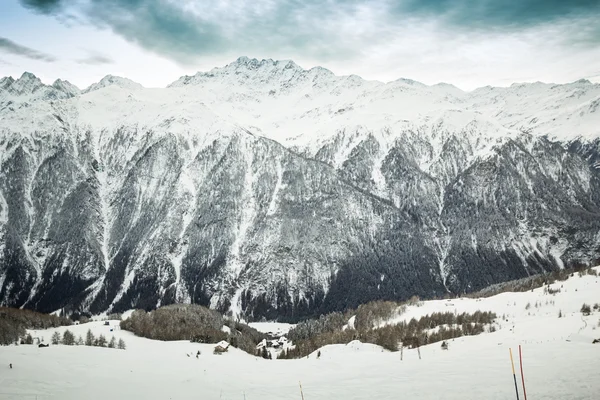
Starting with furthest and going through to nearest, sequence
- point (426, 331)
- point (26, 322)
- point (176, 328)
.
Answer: point (176, 328), point (26, 322), point (426, 331)

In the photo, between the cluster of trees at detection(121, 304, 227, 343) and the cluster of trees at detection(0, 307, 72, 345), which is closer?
the cluster of trees at detection(0, 307, 72, 345)

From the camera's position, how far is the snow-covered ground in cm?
3778

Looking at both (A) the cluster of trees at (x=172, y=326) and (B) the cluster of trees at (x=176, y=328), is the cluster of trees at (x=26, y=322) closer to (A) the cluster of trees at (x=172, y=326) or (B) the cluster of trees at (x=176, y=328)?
(A) the cluster of trees at (x=172, y=326)

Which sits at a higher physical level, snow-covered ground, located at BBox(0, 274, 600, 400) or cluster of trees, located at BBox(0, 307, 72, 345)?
cluster of trees, located at BBox(0, 307, 72, 345)

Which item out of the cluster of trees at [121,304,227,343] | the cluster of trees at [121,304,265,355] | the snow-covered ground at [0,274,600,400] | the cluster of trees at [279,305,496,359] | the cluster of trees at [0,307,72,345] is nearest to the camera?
the snow-covered ground at [0,274,600,400]

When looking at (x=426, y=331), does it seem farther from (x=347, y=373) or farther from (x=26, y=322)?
(x=26, y=322)

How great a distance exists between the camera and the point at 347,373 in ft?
183

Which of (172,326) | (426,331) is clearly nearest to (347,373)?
(426,331)

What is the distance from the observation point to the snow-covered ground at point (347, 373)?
124 feet

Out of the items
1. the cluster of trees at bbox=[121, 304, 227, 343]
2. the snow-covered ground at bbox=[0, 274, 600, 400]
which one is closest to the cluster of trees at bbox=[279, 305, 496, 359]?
the snow-covered ground at bbox=[0, 274, 600, 400]

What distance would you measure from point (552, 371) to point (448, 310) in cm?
10396

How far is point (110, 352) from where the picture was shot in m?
80.2

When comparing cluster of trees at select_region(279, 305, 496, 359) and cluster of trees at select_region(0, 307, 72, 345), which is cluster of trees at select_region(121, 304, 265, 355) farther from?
cluster of trees at select_region(279, 305, 496, 359)

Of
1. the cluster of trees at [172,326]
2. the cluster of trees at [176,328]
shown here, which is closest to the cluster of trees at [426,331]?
the cluster of trees at [176,328]
